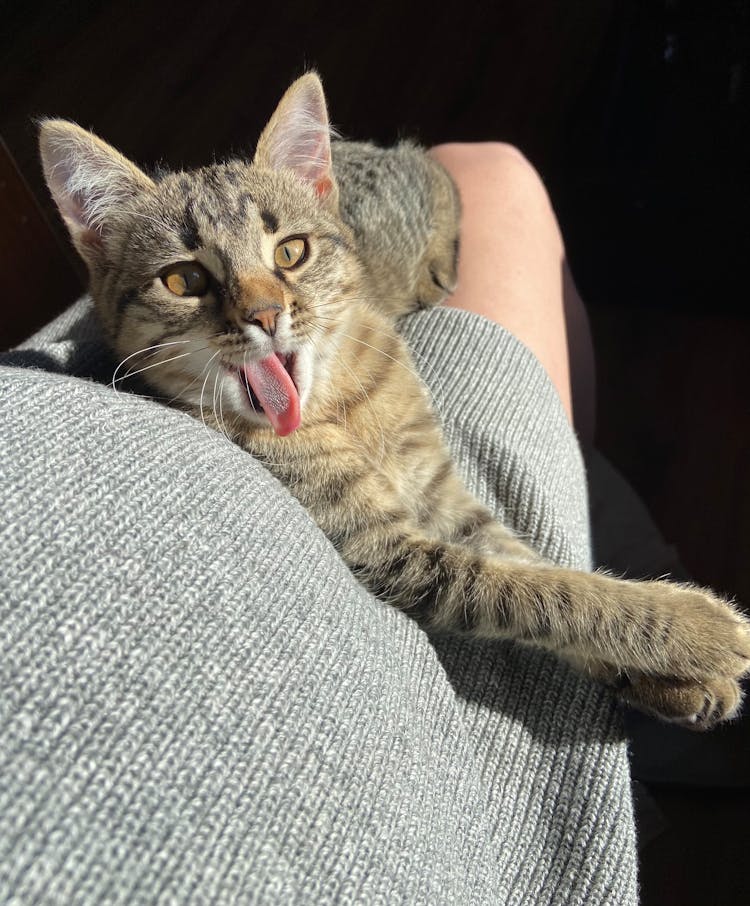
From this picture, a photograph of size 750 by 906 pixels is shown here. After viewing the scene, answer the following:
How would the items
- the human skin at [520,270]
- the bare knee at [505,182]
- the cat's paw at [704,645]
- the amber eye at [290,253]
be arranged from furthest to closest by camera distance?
the bare knee at [505,182], the human skin at [520,270], the amber eye at [290,253], the cat's paw at [704,645]

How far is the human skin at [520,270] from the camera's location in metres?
1.09

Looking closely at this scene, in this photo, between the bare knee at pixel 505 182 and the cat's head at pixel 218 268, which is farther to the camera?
the bare knee at pixel 505 182

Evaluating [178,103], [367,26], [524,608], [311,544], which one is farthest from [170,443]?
[367,26]

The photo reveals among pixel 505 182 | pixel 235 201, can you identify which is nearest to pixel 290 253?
pixel 235 201

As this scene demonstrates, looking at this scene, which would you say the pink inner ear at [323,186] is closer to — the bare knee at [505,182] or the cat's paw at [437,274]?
the cat's paw at [437,274]

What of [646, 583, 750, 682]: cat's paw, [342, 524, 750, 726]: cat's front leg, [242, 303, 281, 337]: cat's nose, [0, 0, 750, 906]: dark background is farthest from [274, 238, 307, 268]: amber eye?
[0, 0, 750, 906]: dark background

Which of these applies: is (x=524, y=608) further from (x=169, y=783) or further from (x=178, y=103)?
(x=178, y=103)

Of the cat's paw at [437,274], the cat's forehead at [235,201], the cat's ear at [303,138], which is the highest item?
the cat's ear at [303,138]

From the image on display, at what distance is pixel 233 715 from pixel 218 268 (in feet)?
1.74

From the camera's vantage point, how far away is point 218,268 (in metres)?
0.80

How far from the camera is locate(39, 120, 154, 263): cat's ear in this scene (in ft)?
2.57

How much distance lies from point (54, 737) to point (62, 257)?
1330 mm

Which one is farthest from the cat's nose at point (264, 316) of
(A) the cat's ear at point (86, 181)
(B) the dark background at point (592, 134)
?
(B) the dark background at point (592, 134)

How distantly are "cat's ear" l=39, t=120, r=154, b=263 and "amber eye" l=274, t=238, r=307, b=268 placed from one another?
195 mm
